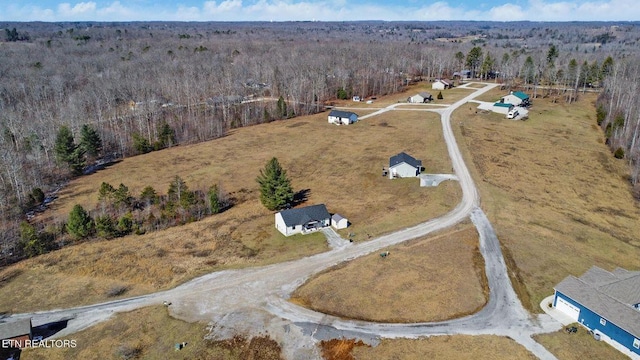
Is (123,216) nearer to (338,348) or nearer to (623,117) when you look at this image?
(338,348)

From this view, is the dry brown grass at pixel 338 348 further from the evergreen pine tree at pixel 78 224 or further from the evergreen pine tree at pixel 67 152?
the evergreen pine tree at pixel 67 152

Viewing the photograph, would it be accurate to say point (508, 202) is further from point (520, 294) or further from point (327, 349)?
point (327, 349)

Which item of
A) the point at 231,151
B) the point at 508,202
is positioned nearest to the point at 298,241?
the point at 508,202

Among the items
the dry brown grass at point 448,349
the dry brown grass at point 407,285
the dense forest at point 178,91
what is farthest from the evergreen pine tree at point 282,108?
the dry brown grass at point 448,349

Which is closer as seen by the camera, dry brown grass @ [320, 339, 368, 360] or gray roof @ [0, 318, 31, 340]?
dry brown grass @ [320, 339, 368, 360]

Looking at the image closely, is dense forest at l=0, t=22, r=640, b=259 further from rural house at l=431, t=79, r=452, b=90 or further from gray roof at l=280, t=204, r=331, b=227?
gray roof at l=280, t=204, r=331, b=227

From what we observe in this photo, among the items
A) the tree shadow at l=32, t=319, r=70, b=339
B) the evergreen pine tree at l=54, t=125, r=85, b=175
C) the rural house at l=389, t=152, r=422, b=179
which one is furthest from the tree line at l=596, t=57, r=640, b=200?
the evergreen pine tree at l=54, t=125, r=85, b=175
